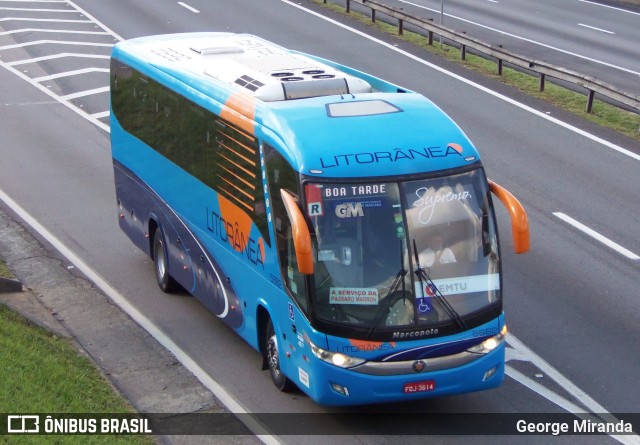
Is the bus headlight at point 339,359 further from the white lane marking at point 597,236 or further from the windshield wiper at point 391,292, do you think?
the white lane marking at point 597,236

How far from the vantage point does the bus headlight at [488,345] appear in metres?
10.4

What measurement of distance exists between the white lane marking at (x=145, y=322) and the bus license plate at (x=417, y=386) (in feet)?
4.48

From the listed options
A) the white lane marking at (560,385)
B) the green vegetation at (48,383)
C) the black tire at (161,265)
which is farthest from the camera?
the black tire at (161,265)

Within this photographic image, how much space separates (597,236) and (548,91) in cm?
1042

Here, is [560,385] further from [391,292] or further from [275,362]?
[275,362]

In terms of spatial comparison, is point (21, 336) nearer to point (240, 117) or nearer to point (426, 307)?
point (240, 117)

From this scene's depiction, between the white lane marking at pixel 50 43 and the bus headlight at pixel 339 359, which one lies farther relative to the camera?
the white lane marking at pixel 50 43

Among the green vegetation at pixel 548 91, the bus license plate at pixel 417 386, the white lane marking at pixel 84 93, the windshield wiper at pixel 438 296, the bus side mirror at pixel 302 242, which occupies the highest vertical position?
the bus side mirror at pixel 302 242

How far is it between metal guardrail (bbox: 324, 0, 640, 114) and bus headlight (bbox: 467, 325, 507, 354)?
13952 mm

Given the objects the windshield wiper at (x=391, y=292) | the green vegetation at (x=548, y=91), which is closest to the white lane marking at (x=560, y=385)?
the windshield wiper at (x=391, y=292)

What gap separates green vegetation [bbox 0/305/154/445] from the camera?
9.63 meters

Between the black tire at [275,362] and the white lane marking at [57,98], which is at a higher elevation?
the black tire at [275,362]

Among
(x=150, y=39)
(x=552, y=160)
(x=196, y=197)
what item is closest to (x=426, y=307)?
(x=196, y=197)

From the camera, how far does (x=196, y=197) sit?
43.5ft
